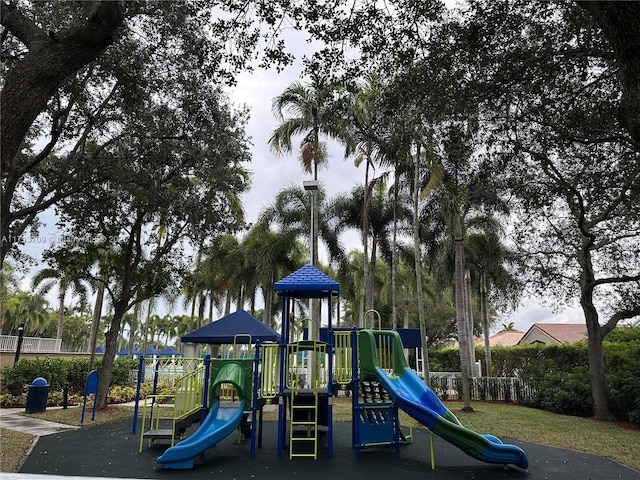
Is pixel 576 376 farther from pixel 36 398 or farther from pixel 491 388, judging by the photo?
pixel 36 398

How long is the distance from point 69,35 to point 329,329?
21.5 ft

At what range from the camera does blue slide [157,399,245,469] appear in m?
7.13

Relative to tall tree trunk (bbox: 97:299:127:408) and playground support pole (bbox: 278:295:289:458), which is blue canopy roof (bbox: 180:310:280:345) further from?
playground support pole (bbox: 278:295:289:458)

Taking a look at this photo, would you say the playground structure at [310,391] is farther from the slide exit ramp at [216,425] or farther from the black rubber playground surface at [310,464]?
the black rubber playground surface at [310,464]

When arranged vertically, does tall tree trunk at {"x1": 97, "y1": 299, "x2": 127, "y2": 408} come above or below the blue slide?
above

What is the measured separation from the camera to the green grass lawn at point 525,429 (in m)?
8.37

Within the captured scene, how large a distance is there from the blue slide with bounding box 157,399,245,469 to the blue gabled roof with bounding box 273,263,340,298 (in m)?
2.32

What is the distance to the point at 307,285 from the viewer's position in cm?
896

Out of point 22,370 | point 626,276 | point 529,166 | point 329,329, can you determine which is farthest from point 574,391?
point 22,370

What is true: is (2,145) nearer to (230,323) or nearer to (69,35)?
(69,35)

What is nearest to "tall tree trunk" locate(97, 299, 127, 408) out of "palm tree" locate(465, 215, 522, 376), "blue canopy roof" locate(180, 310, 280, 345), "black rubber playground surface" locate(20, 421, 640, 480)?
"blue canopy roof" locate(180, 310, 280, 345)

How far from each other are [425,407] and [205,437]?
3.70 metres

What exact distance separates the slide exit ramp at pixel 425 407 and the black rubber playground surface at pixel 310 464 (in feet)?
0.94

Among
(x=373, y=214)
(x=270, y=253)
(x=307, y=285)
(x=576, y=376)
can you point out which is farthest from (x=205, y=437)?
(x=373, y=214)
